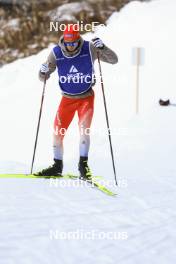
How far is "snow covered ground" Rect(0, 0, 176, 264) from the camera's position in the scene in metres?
4.82

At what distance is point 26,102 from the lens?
17.4 meters

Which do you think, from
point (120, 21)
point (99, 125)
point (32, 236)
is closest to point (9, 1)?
point (120, 21)

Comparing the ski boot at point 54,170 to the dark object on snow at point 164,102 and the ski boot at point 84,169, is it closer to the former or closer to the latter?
the ski boot at point 84,169

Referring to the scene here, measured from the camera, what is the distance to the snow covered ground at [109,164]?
4820mm

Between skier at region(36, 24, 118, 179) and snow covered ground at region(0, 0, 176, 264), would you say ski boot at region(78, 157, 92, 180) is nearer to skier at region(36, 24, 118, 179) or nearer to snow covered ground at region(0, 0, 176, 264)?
skier at region(36, 24, 118, 179)

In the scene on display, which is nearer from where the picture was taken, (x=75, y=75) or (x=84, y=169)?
(x=75, y=75)

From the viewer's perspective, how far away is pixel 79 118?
22.9 ft

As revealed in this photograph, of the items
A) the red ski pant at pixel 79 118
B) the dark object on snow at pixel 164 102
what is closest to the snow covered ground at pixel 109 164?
the dark object on snow at pixel 164 102

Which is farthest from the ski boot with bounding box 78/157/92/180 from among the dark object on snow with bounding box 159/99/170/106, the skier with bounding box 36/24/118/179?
the dark object on snow with bounding box 159/99/170/106

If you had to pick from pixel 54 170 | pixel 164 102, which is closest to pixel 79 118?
pixel 54 170

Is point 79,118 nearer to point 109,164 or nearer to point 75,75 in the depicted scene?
point 75,75

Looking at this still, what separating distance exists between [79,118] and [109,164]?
8.33 feet

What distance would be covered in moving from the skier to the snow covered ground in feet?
2.15

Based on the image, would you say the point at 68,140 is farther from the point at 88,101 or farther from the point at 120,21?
the point at 120,21
